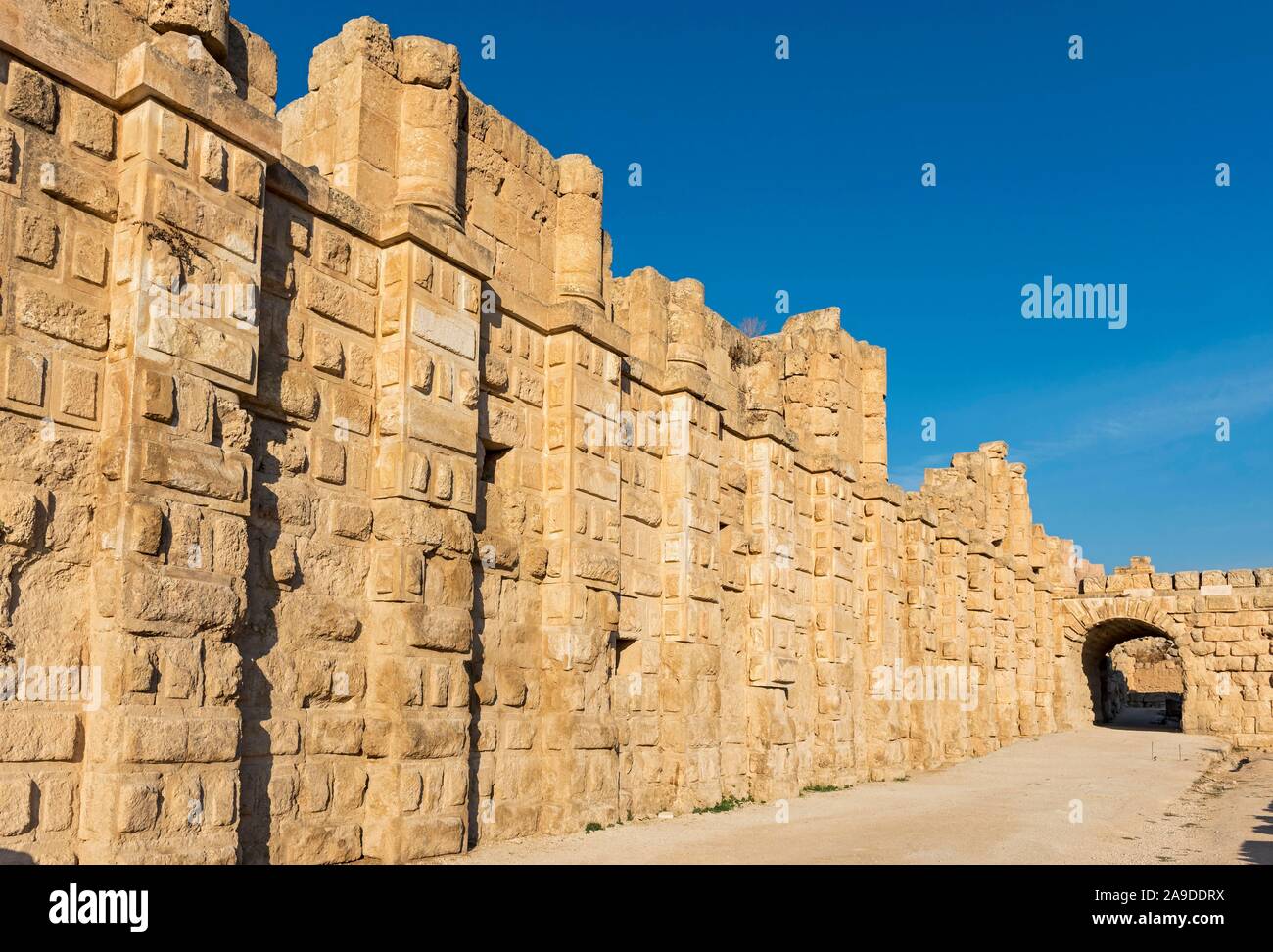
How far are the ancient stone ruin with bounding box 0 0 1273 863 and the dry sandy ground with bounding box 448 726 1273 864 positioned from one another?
0.60m

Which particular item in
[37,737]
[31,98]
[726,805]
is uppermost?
[31,98]

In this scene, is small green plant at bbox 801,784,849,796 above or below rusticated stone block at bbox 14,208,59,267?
below

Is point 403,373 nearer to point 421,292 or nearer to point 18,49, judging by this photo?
point 421,292

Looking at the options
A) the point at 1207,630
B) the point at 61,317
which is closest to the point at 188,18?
the point at 61,317

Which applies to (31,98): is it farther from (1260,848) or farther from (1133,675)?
(1133,675)

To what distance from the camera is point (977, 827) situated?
30.9 feet

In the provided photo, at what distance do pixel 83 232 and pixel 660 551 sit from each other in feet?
20.8

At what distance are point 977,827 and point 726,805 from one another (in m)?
2.54

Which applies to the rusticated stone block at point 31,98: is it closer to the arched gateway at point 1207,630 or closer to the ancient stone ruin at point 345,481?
the ancient stone ruin at point 345,481

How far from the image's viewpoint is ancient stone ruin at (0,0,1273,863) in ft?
17.2

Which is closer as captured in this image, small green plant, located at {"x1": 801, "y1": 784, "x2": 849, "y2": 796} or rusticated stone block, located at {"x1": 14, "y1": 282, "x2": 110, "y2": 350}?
rusticated stone block, located at {"x1": 14, "y1": 282, "x2": 110, "y2": 350}

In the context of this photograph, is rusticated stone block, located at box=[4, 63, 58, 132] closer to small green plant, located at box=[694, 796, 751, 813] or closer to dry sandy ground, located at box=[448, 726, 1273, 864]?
dry sandy ground, located at box=[448, 726, 1273, 864]

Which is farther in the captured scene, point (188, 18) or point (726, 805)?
point (726, 805)

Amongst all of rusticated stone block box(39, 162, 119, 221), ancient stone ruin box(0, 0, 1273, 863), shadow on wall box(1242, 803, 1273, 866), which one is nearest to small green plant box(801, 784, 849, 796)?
ancient stone ruin box(0, 0, 1273, 863)
